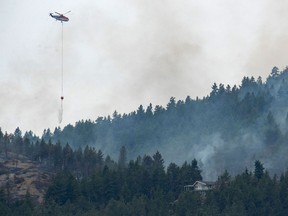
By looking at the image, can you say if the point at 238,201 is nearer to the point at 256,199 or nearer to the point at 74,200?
the point at 256,199

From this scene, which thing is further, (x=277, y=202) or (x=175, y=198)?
(x=175, y=198)

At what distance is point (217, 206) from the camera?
7185 inches

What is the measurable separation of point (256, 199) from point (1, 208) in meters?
63.5

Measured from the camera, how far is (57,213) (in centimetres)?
18262

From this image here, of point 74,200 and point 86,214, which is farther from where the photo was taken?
point 74,200

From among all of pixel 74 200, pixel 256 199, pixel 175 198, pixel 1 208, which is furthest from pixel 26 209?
pixel 256 199

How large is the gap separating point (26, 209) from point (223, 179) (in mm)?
52119

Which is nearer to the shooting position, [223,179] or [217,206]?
[217,206]

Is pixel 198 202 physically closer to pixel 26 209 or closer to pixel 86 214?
pixel 86 214

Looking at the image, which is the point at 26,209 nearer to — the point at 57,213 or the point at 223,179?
the point at 57,213

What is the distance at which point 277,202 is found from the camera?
184 meters

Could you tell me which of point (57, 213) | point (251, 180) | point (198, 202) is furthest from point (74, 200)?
point (251, 180)

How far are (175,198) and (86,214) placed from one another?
2927 cm

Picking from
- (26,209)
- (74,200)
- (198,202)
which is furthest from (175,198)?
(26,209)
